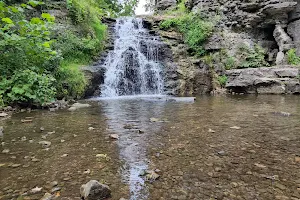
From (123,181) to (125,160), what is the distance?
478mm

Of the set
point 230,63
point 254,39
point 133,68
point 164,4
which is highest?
point 164,4

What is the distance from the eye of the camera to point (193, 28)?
508 inches

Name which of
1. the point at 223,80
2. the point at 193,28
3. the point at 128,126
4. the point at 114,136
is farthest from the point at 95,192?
the point at 193,28

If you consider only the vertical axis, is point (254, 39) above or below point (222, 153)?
above

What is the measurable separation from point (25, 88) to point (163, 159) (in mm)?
4477

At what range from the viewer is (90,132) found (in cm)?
351

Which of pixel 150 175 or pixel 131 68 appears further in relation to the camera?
pixel 131 68

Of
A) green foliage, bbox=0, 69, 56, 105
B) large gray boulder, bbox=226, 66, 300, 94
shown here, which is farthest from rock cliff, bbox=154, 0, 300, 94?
green foliage, bbox=0, 69, 56, 105

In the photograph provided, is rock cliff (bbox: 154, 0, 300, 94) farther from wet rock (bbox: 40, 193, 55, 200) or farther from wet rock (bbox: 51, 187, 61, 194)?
wet rock (bbox: 40, 193, 55, 200)

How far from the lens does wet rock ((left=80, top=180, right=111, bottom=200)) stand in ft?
5.22

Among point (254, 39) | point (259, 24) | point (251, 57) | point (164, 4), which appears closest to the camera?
point (251, 57)

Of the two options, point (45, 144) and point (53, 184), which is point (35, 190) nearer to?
point (53, 184)

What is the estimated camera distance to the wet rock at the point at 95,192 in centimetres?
159

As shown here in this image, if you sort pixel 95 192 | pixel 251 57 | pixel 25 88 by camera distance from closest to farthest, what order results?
pixel 95 192
pixel 25 88
pixel 251 57
